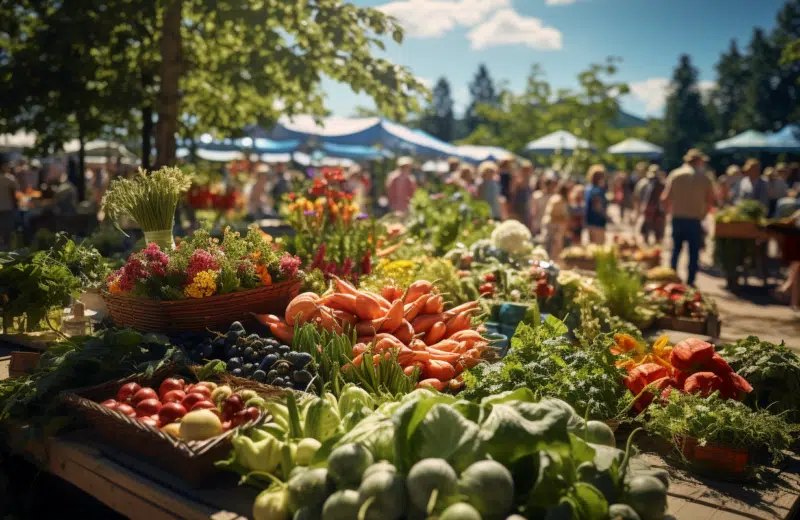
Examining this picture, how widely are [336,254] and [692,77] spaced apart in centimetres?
6043

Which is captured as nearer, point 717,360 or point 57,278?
point 717,360

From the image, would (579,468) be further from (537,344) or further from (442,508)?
(537,344)

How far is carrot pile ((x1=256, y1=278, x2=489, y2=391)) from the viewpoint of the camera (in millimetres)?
3270

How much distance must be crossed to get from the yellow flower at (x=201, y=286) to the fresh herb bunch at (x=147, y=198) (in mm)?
681

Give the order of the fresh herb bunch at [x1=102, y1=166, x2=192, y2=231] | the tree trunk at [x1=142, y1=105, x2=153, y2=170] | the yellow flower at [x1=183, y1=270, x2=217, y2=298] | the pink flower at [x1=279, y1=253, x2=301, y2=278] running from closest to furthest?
the yellow flower at [x1=183, y1=270, x2=217, y2=298] → the fresh herb bunch at [x1=102, y1=166, x2=192, y2=231] → the pink flower at [x1=279, y1=253, x2=301, y2=278] → the tree trunk at [x1=142, y1=105, x2=153, y2=170]

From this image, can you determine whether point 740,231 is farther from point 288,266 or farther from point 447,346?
point 288,266

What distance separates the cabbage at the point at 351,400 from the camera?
101 inches

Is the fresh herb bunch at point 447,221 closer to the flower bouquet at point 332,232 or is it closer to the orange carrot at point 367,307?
the flower bouquet at point 332,232

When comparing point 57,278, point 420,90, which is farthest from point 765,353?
point 420,90

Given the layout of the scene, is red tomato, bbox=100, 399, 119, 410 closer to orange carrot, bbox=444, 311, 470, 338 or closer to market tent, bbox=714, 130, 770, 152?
orange carrot, bbox=444, 311, 470, 338

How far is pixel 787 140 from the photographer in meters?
16.4

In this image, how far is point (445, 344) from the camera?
11.6 ft

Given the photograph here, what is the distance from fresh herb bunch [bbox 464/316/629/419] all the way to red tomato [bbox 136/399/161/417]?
1.32m

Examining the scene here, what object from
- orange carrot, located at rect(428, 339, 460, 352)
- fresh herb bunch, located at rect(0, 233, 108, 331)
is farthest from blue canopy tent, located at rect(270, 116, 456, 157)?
orange carrot, located at rect(428, 339, 460, 352)
